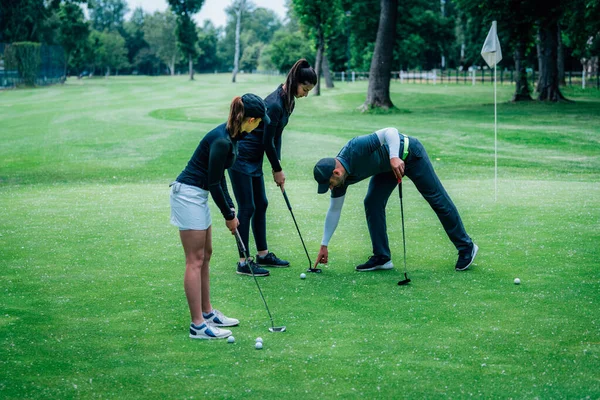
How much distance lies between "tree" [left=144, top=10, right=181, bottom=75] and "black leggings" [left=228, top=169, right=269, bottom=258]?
132695 millimetres

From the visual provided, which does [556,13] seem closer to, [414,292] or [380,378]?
[414,292]

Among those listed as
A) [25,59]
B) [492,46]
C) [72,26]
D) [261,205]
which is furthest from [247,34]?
[261,205]

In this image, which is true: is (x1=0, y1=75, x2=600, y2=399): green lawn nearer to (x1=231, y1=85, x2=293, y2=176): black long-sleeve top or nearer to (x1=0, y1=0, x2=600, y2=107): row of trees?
(x1=231, y1=85, x2=293, y2=176): black long-sleeve top

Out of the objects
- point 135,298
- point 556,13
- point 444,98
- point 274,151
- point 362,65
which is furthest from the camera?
point 362,65

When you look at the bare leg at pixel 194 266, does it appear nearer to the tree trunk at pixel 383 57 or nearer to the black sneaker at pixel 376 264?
the black sneaker at pixel 376 264

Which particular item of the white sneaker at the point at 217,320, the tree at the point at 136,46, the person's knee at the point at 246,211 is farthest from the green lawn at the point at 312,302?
the tree at the point at 136,46

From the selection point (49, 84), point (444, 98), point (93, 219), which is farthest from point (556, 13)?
point (49, 84)

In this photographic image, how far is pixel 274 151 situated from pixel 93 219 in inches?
196

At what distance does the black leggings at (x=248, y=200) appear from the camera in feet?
28.4

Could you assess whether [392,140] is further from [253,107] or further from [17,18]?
[17,18]

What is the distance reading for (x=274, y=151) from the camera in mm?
8352

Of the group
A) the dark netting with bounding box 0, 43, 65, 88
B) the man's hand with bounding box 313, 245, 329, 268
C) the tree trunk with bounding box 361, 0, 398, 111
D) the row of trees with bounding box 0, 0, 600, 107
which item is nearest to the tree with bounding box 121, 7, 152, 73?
the row of trees with bounding box 0, 0, 600, 107

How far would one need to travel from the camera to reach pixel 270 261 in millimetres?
9031

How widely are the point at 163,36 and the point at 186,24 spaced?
1838 inches
